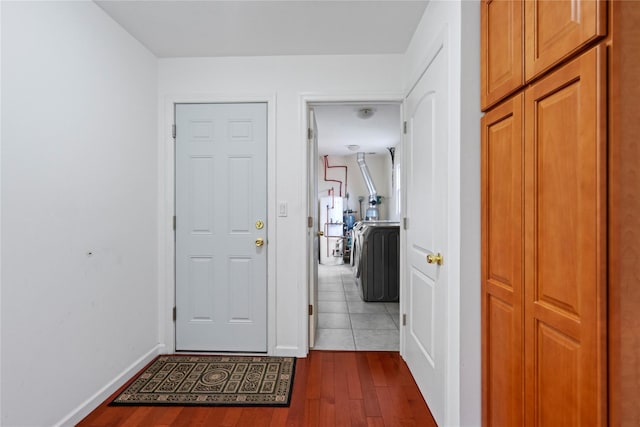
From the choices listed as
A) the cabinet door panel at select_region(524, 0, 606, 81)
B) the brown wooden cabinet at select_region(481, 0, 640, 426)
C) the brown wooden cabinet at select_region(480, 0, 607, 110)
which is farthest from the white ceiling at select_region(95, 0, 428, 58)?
the cabinet door panel at select_region(524, 0, 606, 81)

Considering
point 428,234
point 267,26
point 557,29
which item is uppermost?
point 267,26

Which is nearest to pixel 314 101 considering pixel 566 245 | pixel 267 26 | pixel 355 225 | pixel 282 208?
pixel 267 26

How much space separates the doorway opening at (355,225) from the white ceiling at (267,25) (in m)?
0.45

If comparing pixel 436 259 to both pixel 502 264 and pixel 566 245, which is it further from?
pixel 566 245

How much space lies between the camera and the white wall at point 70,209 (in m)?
1.51

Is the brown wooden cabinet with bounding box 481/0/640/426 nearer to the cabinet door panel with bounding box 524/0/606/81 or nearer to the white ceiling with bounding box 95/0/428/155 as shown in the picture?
the cabinet door panel with bounding box 524/0/606/81

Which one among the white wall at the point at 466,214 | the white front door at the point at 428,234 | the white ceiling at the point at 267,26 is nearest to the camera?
the white wall at the point at 466,214

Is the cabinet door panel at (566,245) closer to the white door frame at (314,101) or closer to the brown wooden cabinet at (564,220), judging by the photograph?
the brown wooden cabinet at (564,220)

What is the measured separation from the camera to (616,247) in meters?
0.82

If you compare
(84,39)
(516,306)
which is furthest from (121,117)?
(516,306)

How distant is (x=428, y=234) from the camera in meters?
2.02

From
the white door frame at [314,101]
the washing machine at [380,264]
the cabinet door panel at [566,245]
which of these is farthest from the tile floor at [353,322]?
the cabinet door panel at [566,245]

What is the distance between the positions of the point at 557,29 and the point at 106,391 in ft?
9.29

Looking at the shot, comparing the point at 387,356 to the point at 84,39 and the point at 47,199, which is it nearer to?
the point at 47,199
